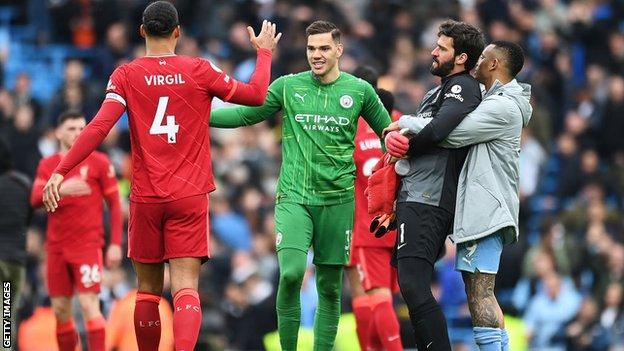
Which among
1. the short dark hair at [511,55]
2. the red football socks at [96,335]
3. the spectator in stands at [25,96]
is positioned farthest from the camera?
the spectator in stands at [25,96]

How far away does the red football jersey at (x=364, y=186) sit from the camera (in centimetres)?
1414

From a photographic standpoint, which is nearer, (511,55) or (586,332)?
(511,55)

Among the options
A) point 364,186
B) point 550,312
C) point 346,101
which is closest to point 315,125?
point 346,101

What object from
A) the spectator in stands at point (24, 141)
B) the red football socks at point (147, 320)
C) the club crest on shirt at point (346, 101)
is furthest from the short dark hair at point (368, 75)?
the spectator in stands at point (24, 141)

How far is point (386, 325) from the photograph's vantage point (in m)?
13.6

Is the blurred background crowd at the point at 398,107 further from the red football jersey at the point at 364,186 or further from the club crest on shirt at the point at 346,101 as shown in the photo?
the club crest on shirt at the point at 346,101

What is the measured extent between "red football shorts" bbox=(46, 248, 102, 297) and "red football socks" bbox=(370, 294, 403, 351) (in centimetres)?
288

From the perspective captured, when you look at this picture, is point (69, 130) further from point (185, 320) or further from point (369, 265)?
point (185, 320)

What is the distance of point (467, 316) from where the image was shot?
20.3 metres

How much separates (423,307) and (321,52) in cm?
250

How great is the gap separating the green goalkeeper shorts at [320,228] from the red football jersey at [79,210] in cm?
275

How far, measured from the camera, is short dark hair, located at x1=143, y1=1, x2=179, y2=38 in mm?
11562

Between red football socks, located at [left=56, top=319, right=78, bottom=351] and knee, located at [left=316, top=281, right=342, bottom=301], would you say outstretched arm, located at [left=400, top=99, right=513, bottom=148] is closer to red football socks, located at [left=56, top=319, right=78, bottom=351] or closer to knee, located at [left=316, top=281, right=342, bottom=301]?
knee, located at [left=316, top=281, right=342, bottom=301]

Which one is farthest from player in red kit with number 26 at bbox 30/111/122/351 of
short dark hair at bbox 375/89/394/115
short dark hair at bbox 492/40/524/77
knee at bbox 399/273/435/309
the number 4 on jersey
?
short dark hair at bbox 492/40/524/77
